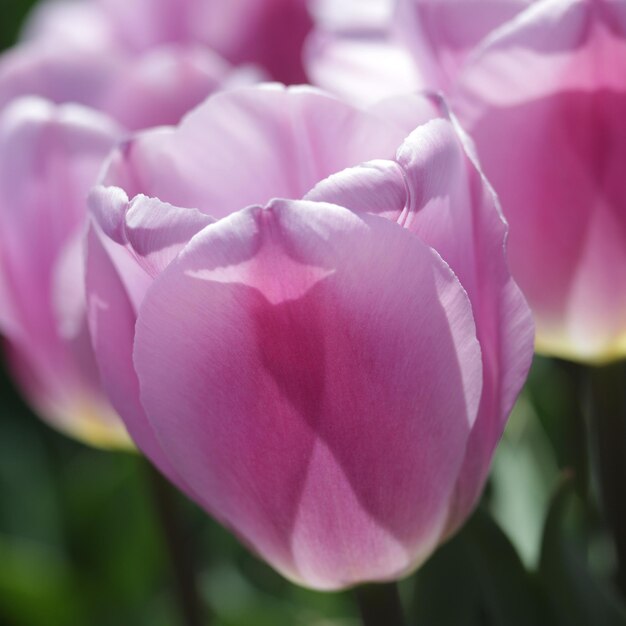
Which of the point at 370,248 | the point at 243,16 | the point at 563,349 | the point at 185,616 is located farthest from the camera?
the point at 243,16

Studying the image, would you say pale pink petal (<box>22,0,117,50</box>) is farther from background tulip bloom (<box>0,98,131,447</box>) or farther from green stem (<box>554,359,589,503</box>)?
green stem (<box>554,359,589,503</box>)

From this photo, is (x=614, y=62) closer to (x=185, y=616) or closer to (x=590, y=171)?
(x=590, y=171)

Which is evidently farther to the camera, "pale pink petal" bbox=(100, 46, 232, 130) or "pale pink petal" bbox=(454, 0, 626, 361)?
"pale pink petal" bbox=(100, 46, 232, 130)

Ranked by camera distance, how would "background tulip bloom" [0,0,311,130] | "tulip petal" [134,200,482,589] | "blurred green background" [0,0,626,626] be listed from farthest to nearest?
"background tulip bloom" [0,0,311,130], "blurred green background" [0,0,626,626], "tulip petal" [134,200,482,589]

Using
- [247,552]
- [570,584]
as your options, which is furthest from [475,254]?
[247,552]

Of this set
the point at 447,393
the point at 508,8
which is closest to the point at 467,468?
the point at 447,393

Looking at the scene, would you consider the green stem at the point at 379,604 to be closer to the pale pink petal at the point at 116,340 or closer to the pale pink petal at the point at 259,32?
the pale pink petal at the point at 116,340

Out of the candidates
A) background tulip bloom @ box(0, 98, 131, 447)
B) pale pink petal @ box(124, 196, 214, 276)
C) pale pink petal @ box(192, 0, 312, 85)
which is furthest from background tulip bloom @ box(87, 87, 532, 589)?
pale pink petal @ box(192, 0, 312, 85)

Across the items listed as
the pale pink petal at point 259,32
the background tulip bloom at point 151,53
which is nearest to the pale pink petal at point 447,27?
the background tulip bloom at point 151,53
